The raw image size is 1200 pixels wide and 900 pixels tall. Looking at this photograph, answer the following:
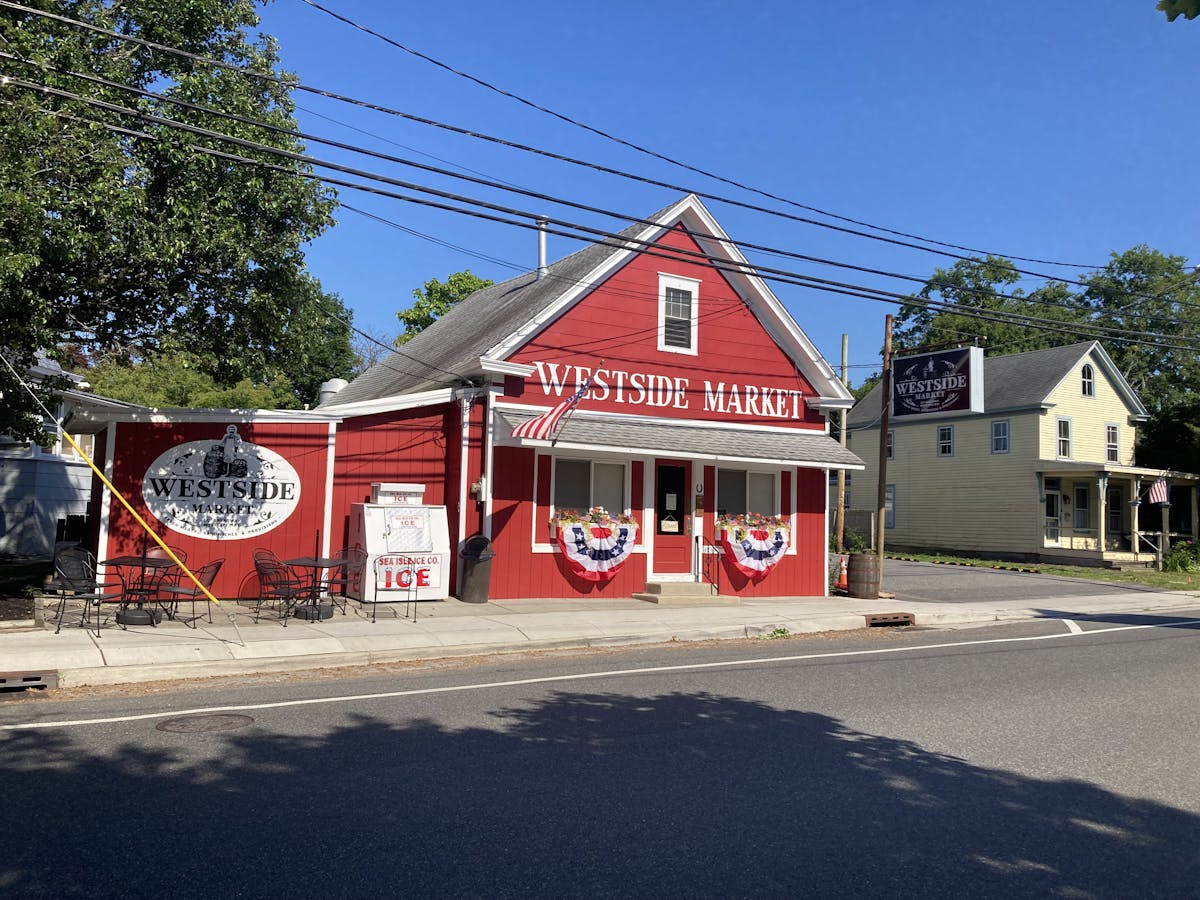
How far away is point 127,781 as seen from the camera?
18.6 feet

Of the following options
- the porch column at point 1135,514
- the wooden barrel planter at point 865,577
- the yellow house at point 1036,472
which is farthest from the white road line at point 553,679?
the porch column at point 1135,514

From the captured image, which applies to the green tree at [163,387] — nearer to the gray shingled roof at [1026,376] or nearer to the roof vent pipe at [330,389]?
the roof vent pipe at [330,389]

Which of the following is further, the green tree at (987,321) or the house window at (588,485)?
the green tree at (987,321)

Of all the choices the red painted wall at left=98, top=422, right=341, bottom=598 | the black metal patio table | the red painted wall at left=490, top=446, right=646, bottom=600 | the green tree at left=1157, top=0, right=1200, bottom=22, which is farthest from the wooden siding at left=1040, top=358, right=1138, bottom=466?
the green tree at left=1157, top=0, right=1200, bottom=22

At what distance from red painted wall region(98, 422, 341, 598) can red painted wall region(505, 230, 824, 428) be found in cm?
368

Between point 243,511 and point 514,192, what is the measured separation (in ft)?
22.4

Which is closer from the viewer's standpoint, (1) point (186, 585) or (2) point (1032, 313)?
(1) point (186, 585)

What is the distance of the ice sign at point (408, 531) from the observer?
49.2 ft

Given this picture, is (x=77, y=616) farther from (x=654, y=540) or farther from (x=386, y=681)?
(x=654, y=540)

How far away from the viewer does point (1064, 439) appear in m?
34.1

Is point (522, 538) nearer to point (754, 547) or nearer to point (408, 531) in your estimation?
point (408, 531)

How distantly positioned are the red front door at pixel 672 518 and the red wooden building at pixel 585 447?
0.13 ft

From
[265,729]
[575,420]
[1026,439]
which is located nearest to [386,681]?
[265,729]

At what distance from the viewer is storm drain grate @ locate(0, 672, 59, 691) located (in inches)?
336
